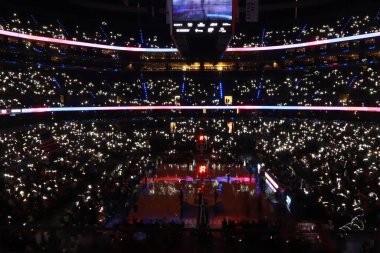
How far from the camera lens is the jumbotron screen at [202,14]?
42.0 ft

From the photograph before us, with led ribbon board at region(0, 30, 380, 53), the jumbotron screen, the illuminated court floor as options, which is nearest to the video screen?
the jumbotron screen

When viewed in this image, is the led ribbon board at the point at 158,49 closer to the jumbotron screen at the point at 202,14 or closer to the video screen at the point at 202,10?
the jumbotron screen at the point at 202,14

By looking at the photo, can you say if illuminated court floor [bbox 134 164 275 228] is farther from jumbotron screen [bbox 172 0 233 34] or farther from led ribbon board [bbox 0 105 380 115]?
led ribbon board [bbox 0 105 380 115]

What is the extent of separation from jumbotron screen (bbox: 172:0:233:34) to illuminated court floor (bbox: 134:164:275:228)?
24.7 ft

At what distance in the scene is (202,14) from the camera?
1302cm

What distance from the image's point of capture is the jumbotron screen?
504 inches

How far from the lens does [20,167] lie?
19625 mm

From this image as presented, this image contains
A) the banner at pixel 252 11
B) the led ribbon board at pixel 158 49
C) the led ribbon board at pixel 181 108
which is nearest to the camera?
the banner at pixel 252 11

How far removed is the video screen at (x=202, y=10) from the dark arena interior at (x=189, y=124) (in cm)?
5

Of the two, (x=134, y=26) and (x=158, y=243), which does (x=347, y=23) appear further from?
(x=158, y=243)

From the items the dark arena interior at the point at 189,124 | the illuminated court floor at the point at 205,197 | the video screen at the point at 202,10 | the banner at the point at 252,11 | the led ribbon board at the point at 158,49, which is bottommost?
the illuminated court floor at the point at 205,197

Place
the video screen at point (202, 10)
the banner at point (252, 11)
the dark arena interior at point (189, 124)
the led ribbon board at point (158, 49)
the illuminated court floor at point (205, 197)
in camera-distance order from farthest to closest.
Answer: the led ribbon board at point (158, 49) < the illuminated court floor at point (205, 197) < the banner at point (252, 11) < the video screen at point (202, 10) < the dark arena interior at point (189, 124)

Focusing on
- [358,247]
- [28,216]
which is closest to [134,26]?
[28,216]

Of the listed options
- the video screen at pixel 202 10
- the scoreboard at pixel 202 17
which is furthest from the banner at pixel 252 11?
the video screen at pixel 202 10
